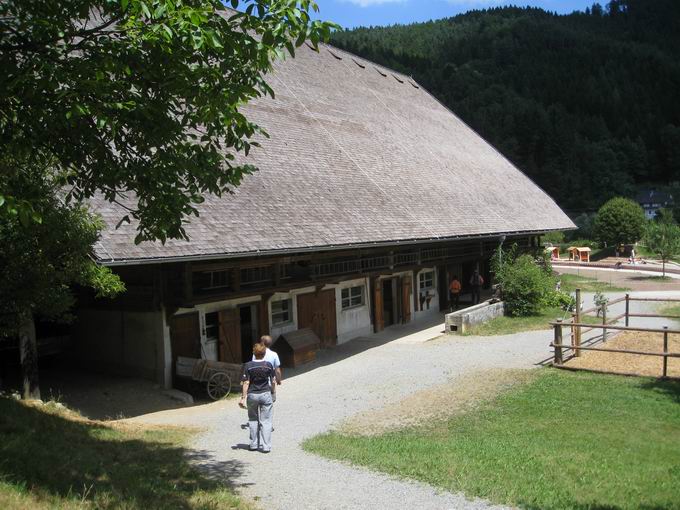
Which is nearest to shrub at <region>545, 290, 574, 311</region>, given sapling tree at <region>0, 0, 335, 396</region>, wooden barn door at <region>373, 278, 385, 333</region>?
wooden barn door at <region>373, 278, 385, 333</region>

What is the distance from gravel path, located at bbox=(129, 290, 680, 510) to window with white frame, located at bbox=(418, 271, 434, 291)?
3091mm

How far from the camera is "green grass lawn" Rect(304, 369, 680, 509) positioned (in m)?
6.37

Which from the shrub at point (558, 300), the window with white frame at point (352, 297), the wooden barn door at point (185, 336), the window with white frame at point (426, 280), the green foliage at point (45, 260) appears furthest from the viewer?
the shrub at point (558, 300)

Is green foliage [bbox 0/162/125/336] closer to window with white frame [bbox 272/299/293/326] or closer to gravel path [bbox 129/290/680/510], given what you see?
gravel path [bbox 129/290/680/510]

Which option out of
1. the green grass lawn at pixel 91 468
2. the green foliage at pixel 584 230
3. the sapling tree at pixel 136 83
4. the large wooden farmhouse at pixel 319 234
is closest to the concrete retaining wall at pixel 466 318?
the large wooden farmhouse at pixel 319 234

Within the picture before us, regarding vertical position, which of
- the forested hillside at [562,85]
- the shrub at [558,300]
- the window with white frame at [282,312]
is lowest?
the shrub at [558,300]

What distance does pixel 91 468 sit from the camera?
6008 millimetres

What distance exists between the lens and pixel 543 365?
1377 centimetres

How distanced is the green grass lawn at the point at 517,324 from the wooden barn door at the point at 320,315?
14.5 feet

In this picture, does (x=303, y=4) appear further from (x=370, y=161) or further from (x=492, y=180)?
(x=492, y=180)

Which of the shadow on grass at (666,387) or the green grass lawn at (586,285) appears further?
the green grass lawn at (586,285)

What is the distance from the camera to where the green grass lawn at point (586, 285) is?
29219 mm

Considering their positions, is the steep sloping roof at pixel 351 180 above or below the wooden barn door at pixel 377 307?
above

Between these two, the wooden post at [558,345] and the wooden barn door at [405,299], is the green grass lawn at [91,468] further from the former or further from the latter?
the wooden barn door at [405,299]
